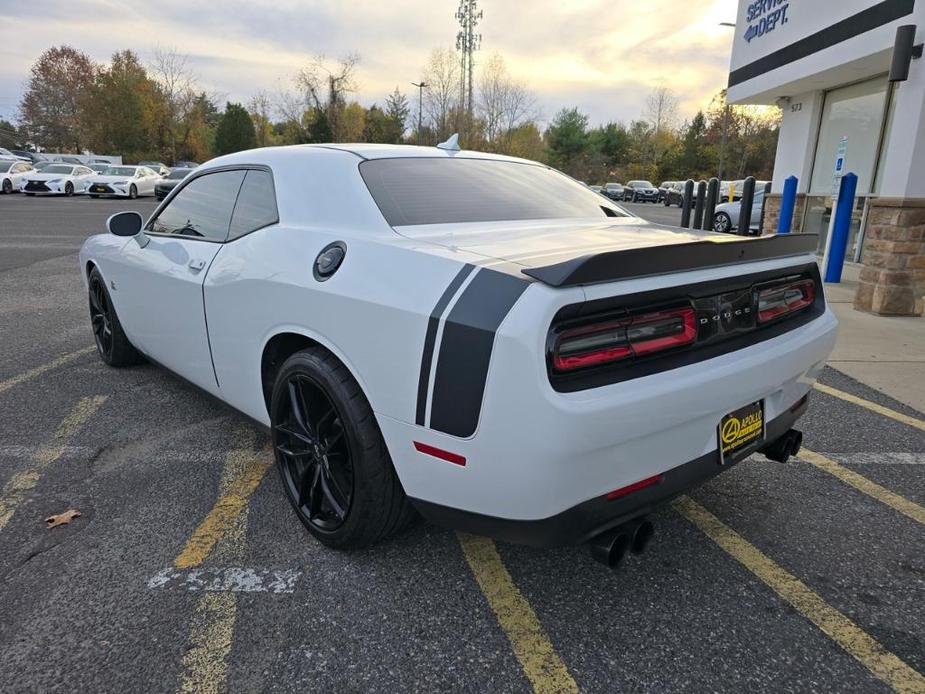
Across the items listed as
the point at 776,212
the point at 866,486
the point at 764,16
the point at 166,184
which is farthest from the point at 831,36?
the point at 166,184

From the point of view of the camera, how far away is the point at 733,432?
2.21 metres

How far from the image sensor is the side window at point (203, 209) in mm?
3195

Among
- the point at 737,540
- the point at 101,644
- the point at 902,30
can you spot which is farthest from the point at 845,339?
the point at 101,644

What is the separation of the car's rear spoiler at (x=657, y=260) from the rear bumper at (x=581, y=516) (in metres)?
0.62

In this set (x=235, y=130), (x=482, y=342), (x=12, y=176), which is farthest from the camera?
(x=235, y=130)

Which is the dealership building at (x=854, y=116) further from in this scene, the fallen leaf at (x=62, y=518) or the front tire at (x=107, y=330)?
the fallen leaf at (x=62, y=518)

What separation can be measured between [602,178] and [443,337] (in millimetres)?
68666

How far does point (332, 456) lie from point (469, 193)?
129 cm

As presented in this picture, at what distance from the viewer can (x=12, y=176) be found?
28.4 meters

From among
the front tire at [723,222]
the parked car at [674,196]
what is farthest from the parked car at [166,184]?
the parked car at [674,196]

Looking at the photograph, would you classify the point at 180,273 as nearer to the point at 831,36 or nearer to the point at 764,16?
the point at 831,36

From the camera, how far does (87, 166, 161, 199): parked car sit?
91.6 ft

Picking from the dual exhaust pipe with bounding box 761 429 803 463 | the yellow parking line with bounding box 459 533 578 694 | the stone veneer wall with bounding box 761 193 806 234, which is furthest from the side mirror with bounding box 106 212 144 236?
the stone veneer wall with bounding box 761 193 806 234

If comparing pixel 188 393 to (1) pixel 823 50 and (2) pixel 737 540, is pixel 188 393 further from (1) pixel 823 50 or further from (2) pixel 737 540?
(1) pixel 823 50
